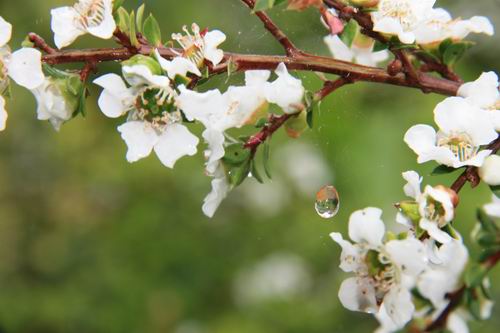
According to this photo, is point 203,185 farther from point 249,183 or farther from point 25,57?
point 25,57

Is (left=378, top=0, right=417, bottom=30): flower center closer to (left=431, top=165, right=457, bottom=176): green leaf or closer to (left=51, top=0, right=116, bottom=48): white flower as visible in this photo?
(left=431, top=165, right=457, bottom=176): green leaf

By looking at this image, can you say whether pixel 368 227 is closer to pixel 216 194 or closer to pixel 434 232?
pixel 434 232

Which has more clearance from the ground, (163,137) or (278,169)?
(163,137)

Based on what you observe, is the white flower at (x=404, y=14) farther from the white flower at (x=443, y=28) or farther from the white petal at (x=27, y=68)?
the white petal at (x=27, y=68)

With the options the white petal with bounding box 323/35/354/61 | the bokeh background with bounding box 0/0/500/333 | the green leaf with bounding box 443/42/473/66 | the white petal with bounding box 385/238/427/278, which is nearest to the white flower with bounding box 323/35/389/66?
the white petal with bounding box 323/35/354/61

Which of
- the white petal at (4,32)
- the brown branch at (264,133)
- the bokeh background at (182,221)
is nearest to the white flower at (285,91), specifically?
the brown branch at (264,133)

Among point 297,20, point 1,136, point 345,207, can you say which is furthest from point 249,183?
point 297,20

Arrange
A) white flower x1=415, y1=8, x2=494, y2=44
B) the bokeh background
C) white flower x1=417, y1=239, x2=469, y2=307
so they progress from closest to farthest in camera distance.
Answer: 1. white flower x1=417, y1=239, x2=469, y2=307
2. white flower x1=415, y1=8, x2=494, y2=44
3. the bokeh background
